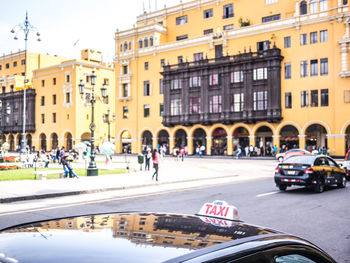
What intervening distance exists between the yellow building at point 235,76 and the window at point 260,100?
130 mm

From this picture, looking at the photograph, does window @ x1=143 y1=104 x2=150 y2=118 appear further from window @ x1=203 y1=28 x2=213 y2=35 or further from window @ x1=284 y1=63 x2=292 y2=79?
window @ x1=284 y1=63 x2=292 y2=79

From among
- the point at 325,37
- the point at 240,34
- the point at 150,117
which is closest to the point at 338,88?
the point at 325,37

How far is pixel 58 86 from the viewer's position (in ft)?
242

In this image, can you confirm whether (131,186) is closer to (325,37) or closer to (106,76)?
(325,37)

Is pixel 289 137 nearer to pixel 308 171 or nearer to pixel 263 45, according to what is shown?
pixel 263 45

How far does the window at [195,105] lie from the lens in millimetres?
57031

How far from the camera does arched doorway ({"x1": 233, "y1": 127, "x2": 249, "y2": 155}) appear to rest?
54.2m

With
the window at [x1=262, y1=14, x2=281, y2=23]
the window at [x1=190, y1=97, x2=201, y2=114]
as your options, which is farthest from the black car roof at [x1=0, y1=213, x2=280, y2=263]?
the window at [x1=262, y1=14, x2=281, y2=23]

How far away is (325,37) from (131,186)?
38.2 m

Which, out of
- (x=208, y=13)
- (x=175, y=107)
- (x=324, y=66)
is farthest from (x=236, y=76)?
(x=208, y=13)

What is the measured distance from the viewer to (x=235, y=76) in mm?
53500

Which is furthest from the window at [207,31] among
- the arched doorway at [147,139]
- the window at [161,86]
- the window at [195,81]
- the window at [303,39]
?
the arched doorway at [147,139]

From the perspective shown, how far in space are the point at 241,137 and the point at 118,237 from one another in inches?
2091

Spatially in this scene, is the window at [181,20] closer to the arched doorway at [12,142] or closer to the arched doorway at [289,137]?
the arched doorway at [289,137]
